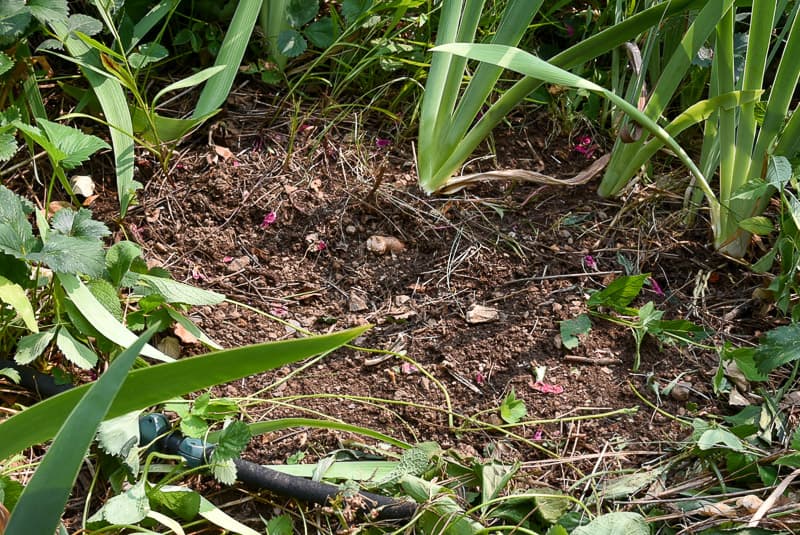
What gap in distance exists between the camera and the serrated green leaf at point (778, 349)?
116 cm

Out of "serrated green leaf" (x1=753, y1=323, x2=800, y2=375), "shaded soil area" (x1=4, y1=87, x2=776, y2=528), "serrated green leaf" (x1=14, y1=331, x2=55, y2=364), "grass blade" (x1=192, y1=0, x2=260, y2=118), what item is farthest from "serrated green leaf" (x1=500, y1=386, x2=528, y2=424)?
"grass blade" (x1=192, y1=0, x2=260, y2=118)

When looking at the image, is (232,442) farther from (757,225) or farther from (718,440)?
(757,225)

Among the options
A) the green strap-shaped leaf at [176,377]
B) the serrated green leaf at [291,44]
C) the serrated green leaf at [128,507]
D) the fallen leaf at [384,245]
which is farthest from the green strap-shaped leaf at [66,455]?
the serrated green leaf at [291,44]

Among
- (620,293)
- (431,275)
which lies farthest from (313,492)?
(620,293)

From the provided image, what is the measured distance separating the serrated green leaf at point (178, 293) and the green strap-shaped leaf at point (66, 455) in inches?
21.6

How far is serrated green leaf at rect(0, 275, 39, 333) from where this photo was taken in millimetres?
1147

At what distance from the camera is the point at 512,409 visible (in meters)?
1.27

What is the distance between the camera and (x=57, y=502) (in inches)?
28.0

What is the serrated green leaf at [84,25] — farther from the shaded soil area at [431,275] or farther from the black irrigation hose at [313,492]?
the black irrigation hose at [313,492]

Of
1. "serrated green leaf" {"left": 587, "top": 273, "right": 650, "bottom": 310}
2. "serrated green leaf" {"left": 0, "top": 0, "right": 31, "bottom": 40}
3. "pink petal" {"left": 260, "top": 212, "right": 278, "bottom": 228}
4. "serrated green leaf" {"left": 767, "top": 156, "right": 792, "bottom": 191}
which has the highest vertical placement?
"serrated green leaf" {"left": 0, "top": 0, "right": 31, "bottom": 40}

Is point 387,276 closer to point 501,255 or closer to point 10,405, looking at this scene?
point 501,255

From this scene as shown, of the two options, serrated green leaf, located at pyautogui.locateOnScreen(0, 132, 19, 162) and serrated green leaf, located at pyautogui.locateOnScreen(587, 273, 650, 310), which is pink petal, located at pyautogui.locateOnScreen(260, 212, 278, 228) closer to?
serrated green leaf, located at pyautogui.locateOnScreen(0, 132, 19, 162)

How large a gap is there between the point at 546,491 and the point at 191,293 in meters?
0.62

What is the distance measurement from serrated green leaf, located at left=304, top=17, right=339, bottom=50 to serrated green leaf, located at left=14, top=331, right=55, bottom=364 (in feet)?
2.82
